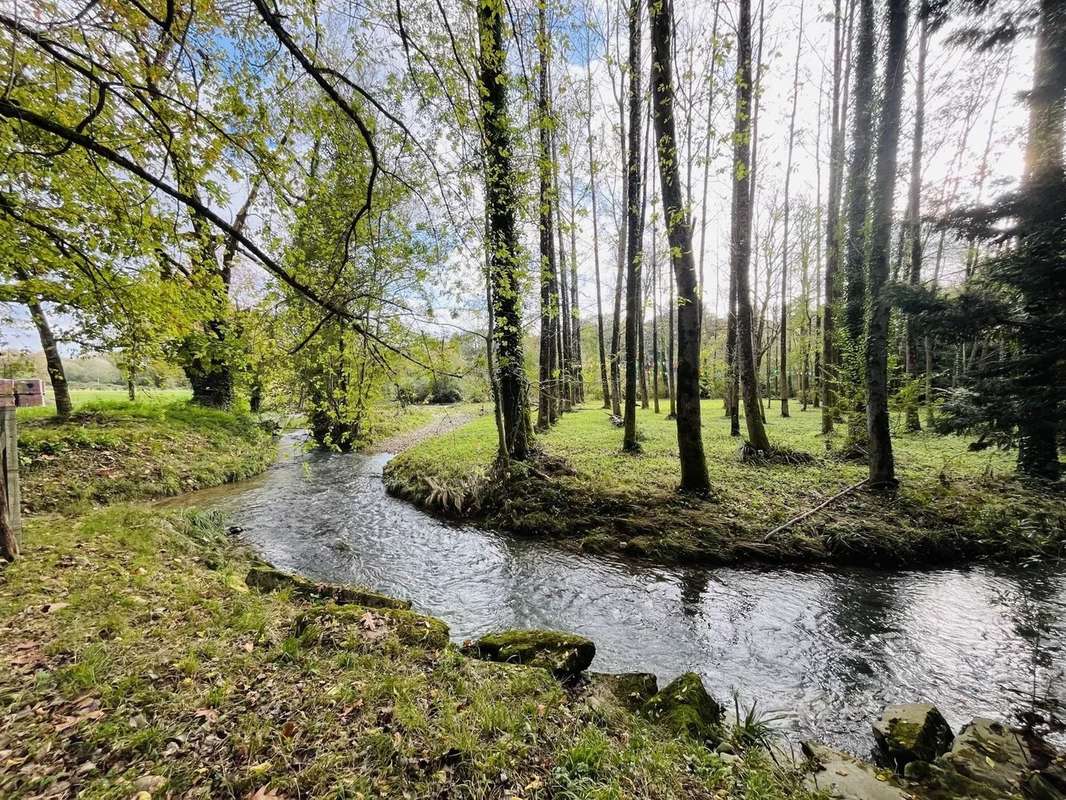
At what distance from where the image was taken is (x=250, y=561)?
5660mm

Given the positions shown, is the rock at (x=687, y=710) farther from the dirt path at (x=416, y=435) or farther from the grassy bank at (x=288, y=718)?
the dirt path at (x=416, y=435)

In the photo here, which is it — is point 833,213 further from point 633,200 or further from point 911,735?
point 911,735

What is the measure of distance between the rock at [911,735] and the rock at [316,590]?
4184 millimetres

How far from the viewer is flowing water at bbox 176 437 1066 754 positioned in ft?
10.9

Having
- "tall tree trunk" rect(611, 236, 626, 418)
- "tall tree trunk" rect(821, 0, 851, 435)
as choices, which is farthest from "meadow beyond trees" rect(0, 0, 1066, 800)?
"tall tree trunk" rect(611, 236, 626, 418)

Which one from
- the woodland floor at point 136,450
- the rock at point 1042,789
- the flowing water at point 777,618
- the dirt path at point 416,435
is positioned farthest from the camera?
the dirt path at point 416,435

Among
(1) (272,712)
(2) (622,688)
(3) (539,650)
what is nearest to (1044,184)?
(2) (622,688)

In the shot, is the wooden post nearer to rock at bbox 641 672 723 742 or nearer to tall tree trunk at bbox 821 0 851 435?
rock at bbox 641 672 723 742

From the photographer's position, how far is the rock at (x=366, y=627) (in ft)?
11.2

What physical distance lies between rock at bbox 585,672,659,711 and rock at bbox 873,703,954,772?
4.95 feet

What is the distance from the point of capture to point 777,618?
4.38m

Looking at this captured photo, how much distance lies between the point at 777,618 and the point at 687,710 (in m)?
2.22

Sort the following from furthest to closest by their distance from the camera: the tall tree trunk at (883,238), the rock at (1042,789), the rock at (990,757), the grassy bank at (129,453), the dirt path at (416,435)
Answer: the dirt path at (416,435) < the grassy bank at (129,453) < the tall tree trunk at (883,238) < the rock at (990,757) < the rock at (1042,789)

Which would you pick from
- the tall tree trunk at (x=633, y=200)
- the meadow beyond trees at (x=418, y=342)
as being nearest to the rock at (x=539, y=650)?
the meadow beyond trees at (x=418, y=342)
